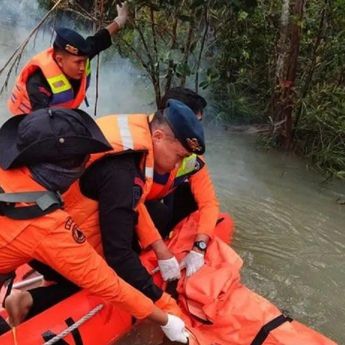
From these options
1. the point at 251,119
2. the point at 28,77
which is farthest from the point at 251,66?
the point at 28,77

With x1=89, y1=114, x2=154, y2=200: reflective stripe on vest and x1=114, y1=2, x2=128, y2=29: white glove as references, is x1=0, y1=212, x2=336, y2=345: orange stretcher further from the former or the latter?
x1=114, y1=2, x2=128, y2=29: white glove

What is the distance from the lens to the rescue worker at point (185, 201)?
2611mm

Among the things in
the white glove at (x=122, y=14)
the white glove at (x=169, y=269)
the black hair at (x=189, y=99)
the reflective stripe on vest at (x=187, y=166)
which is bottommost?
the white glove at (x=169, y=269)

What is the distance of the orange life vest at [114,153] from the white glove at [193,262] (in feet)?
1.66

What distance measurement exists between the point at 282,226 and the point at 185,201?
1.33 metres

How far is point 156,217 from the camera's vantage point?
2.99 meters

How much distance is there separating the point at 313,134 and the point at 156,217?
285 cm

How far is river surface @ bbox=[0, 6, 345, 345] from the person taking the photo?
339 cm

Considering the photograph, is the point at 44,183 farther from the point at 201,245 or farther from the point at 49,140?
the point at 201,245

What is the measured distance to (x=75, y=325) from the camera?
2135 mm

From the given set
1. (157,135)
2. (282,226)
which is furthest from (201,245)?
(282,226)

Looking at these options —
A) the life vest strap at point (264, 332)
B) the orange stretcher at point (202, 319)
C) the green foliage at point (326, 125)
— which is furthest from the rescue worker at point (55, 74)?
the green foliage at point (326, 125)

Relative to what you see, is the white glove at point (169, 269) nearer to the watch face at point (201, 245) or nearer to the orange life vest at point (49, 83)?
the watch face at point (201, 245)

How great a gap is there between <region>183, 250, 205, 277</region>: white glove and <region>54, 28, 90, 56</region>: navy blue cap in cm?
135
